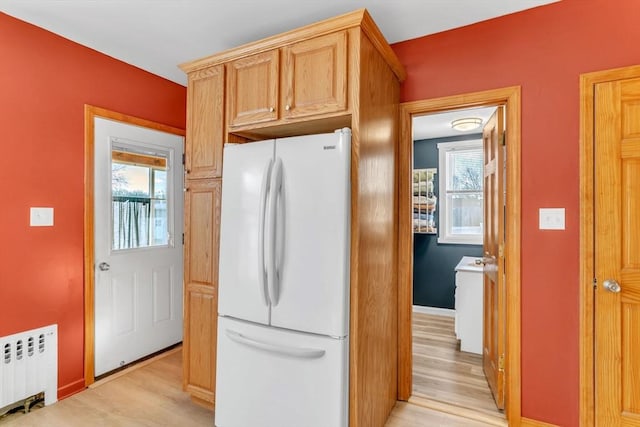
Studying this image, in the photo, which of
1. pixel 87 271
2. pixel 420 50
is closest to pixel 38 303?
pixel 87 271

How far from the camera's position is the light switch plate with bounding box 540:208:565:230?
198 cm

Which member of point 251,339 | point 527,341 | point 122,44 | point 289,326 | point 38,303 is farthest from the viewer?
point 122,44

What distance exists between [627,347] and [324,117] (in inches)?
83.1

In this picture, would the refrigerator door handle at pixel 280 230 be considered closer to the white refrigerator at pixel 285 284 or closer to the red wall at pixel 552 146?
the white refrigerator at pixel 285 284

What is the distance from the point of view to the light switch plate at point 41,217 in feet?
7.43

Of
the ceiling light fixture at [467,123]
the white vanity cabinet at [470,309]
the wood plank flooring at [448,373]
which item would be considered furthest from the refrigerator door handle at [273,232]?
the ceiling light fixture at [467,123]

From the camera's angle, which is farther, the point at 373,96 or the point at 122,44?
the point at 122,44

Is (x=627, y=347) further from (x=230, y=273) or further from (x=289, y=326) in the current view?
(x=230, y=273)

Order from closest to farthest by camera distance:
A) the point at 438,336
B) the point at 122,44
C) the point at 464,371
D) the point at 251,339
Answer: the point at 251,339
the point at 122,44
the point at 464,371
the point at 438,336

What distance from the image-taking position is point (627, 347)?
1825 millimetres

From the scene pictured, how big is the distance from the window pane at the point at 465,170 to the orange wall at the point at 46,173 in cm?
405

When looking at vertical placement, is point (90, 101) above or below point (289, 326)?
above

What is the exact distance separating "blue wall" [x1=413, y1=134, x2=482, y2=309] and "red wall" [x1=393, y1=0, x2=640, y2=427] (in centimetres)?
245

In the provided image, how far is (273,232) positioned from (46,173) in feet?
5.98
